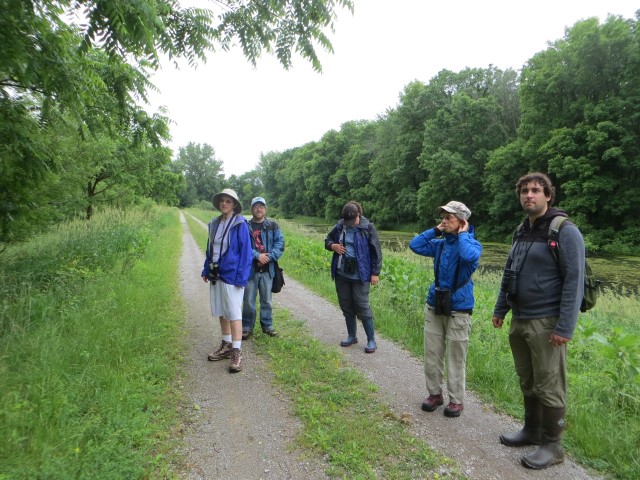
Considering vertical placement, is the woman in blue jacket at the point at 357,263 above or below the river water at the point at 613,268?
above

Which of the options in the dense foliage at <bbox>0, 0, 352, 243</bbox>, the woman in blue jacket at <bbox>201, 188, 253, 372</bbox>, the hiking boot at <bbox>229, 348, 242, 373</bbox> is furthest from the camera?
the woman in blue jacket at <bbox>201, 188, 253, 372</bbox>

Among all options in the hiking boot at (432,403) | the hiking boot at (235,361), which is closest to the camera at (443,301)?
the hiking boot at (432,403)

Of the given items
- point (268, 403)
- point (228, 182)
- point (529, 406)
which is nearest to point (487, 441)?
point (529, 406)

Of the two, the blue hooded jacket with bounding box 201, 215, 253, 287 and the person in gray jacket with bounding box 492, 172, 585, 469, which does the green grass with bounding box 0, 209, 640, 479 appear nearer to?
the person in gray jacket with bounding box 492, 172, 585, 469

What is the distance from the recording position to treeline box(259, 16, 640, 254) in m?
24.4

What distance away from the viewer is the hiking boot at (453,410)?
3543mm

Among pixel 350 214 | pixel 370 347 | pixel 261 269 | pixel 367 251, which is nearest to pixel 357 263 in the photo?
pixel 367 251

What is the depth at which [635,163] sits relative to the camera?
933 inches

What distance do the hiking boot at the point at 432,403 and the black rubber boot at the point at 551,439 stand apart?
88 cm

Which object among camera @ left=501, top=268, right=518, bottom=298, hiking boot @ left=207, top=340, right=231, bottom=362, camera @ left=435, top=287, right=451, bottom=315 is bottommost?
hiking boot @ left=207, top=340, right=231, bottom=362

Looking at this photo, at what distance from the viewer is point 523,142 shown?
99.9 feet

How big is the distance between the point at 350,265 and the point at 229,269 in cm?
160

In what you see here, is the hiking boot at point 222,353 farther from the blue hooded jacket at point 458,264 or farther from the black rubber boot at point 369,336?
the blue hooded jacket at point 458,264

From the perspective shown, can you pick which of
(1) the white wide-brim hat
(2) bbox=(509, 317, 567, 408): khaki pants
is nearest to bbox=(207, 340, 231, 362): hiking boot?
(1) the white wide-brim hat
